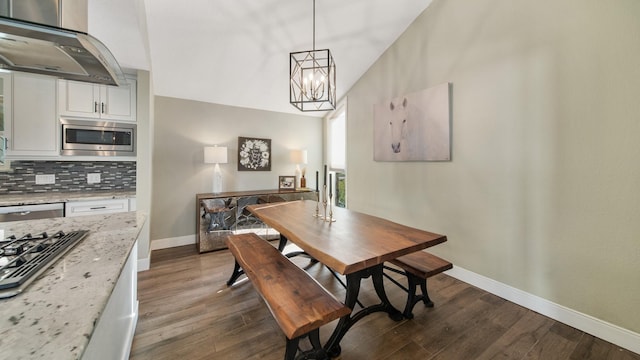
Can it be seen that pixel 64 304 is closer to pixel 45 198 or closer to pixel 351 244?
pixel 351 244

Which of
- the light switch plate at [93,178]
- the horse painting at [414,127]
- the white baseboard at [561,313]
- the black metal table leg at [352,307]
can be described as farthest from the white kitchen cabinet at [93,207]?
the white baseboard at [561,313]

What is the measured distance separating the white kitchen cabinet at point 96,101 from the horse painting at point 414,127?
3074 millimetres

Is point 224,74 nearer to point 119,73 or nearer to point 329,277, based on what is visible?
point 119,73

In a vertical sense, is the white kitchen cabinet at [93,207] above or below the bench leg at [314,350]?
above

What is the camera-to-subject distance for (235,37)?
275cm

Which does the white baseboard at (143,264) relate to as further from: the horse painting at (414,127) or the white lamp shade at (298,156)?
the horse painting at (414,127)

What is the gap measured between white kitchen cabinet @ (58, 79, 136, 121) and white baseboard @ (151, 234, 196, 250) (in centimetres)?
171

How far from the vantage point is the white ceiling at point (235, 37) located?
2.17 meters

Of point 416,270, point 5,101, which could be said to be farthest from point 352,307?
point 5,101

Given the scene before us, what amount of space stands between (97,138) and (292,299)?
2.85m

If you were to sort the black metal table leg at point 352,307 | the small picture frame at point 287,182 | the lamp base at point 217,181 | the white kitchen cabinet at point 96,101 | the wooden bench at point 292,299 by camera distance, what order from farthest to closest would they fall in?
the small picture frame at point 287,182 → the lamp base at point 217,181 → the white kitchen cabinet at point 96,101 → the black metal table leg at point 352,307 → the wooden bench at point 292,299

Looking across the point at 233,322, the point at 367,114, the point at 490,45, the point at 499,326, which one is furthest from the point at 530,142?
the point at 233,322

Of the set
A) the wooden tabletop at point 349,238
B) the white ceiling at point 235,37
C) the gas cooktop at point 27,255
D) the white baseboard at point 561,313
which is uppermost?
the white ceiling at point 235,37

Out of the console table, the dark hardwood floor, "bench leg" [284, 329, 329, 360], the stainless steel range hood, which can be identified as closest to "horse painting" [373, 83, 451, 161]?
the dark hardwood floor
